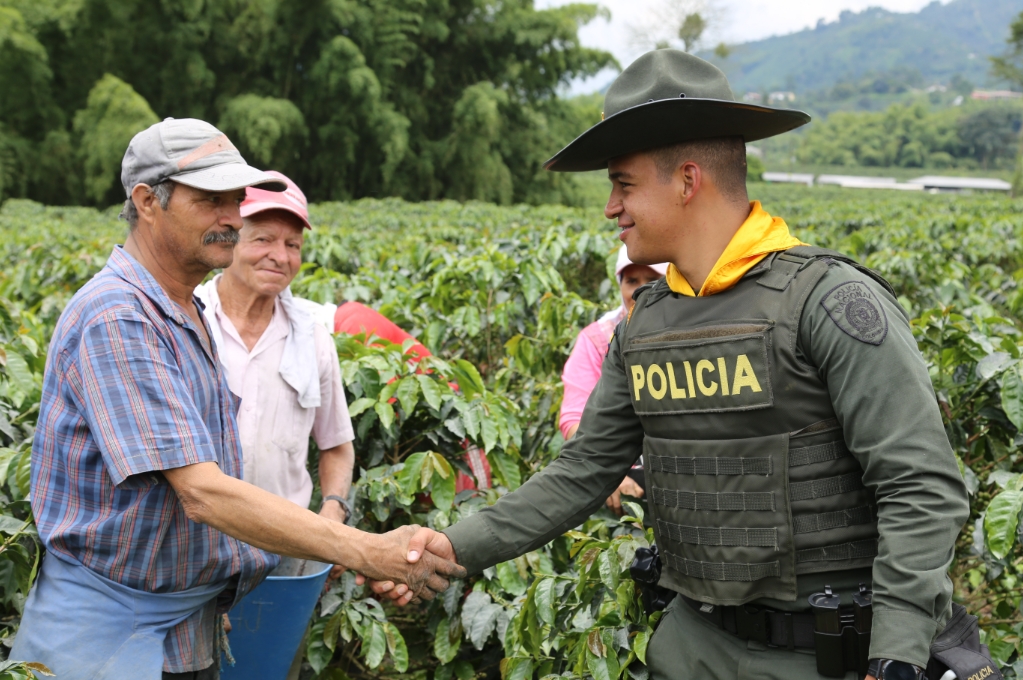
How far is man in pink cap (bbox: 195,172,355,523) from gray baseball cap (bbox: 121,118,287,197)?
2.01 ft

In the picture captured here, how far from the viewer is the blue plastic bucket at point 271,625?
8.14 ft

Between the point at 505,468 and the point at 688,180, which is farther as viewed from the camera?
the point at 505,468

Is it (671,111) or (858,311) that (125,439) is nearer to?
(671,111)

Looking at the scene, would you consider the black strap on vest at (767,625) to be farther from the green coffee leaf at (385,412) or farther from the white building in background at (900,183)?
the white building in background at (900,183)

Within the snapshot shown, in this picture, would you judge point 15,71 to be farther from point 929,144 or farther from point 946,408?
point 929,144

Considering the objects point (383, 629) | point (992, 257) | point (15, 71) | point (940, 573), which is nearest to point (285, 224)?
point (383, 629)

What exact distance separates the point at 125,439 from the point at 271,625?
891 mm

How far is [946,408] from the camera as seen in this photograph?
9.70 feet

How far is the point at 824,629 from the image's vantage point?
1688mm

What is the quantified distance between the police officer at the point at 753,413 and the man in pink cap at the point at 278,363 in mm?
1072

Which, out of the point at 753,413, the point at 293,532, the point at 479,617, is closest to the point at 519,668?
the point at 479,617

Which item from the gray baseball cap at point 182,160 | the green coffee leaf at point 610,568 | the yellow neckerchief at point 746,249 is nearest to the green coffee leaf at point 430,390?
the green coffee leaf at point 610,568

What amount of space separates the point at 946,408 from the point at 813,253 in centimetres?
146

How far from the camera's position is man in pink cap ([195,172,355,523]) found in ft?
8.93
